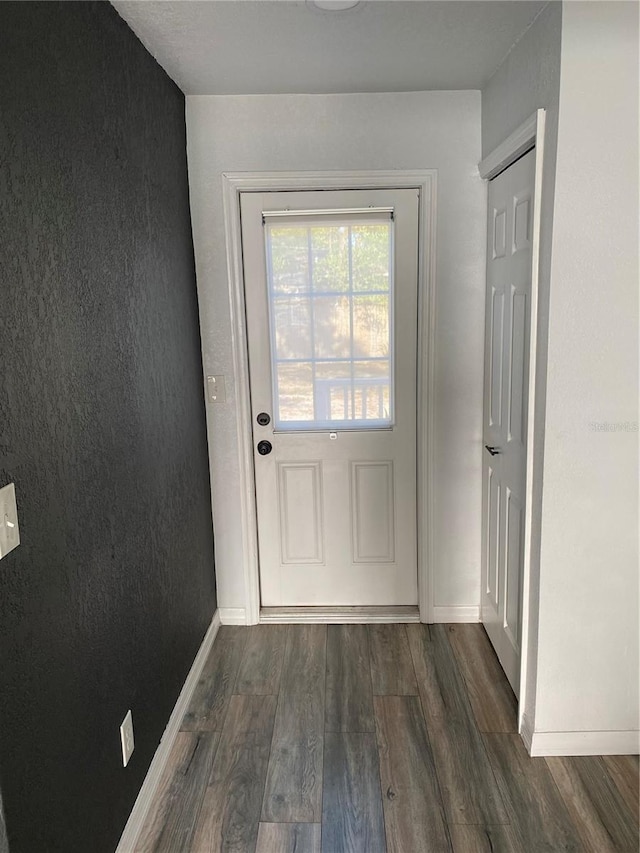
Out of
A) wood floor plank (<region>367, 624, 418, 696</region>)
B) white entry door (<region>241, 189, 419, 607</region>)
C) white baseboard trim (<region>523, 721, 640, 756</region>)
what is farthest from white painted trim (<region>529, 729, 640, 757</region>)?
white entry door (<region>241, 189, 419, 607</region>)

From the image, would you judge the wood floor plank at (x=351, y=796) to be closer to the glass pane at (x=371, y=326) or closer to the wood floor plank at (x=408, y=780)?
the wood floor plank at (x=408, y=780)

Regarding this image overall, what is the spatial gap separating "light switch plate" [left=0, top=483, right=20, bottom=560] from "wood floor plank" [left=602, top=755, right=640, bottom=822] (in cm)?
189

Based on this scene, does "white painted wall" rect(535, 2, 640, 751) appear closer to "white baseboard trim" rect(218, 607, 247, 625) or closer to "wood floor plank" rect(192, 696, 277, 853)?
"wood floor plank" rect(192, 696, 277, 853)

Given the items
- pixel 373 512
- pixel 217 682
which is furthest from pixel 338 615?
pixel 217 682

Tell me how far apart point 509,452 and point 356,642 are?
3.76 feet

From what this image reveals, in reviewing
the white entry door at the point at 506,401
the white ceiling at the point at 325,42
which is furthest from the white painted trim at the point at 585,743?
the white ceiling at the point at 325,42

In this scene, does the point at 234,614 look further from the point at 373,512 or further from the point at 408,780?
the point at 408,780

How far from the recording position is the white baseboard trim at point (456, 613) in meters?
2.80

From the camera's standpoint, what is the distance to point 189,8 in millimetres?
1673

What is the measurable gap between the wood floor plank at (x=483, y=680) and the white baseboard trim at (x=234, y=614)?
0.99m

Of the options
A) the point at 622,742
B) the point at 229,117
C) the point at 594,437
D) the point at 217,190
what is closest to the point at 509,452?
the point at 594,437

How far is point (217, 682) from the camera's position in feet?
7.94

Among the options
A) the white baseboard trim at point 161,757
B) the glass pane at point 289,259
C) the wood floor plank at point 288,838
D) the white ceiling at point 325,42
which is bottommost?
the wood floor plank at point 288,838

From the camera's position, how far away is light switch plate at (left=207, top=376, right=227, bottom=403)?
2648mm
